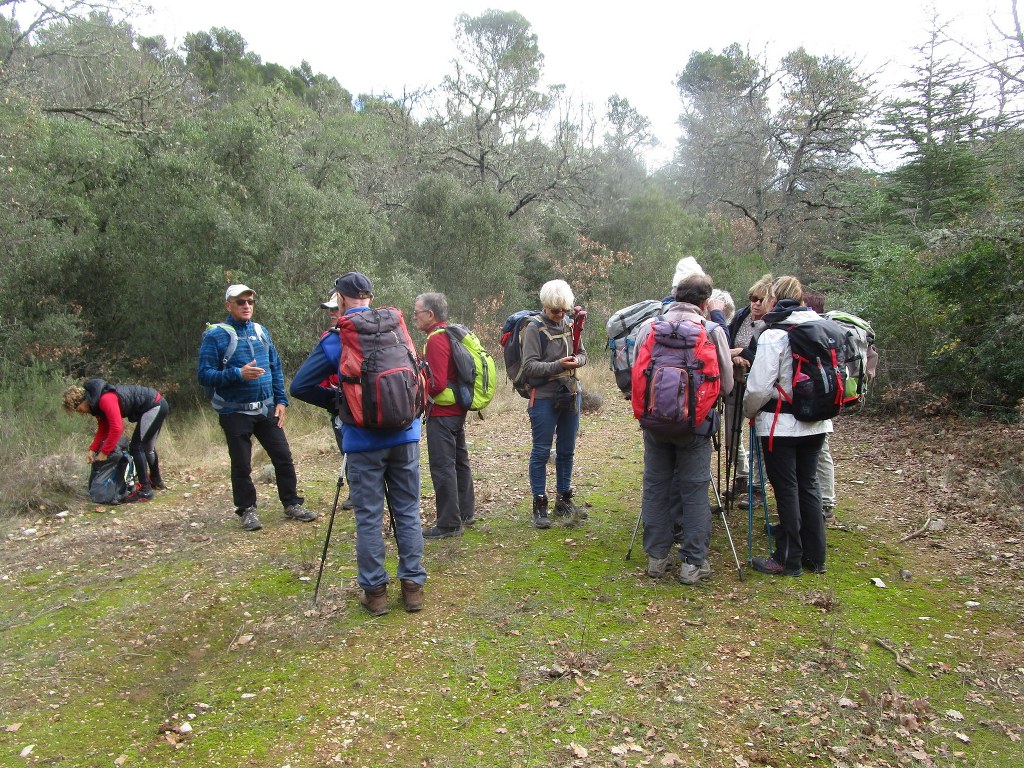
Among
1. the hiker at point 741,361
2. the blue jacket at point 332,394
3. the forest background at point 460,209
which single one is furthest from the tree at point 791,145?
the blue jacket at point 332,394

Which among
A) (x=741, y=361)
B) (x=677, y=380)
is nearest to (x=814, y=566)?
(x=741, y=361)

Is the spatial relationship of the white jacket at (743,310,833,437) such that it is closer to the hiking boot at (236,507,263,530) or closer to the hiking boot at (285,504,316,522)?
the hiking boot at (285,504,316,522)

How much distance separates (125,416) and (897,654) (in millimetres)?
6952

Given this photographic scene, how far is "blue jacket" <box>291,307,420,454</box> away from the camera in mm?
4004

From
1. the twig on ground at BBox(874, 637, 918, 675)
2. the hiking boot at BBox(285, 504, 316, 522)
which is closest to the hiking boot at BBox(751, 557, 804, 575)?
the twig on ground at BBox(874, 637, 918, 675)

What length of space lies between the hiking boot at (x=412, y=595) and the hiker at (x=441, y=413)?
3.94ft

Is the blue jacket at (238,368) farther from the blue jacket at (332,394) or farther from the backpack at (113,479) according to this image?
the backpack at (113,479)

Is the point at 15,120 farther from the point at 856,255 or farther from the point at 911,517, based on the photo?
the point at 856,255

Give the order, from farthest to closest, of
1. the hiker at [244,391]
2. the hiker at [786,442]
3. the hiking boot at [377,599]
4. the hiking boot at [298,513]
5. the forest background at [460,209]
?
the forest background at [460,209] < the hiking boot at [298,513] < the hiker at [244,391] < the hiker at [786,442] < the hiking boot at [377,599]

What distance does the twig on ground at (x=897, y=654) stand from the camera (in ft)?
11.2

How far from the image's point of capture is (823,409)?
14.1ft

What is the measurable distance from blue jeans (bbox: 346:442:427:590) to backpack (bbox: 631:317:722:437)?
1.45 meters

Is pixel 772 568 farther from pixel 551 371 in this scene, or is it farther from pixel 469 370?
pixel 469 370

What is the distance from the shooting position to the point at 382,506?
4055mm
